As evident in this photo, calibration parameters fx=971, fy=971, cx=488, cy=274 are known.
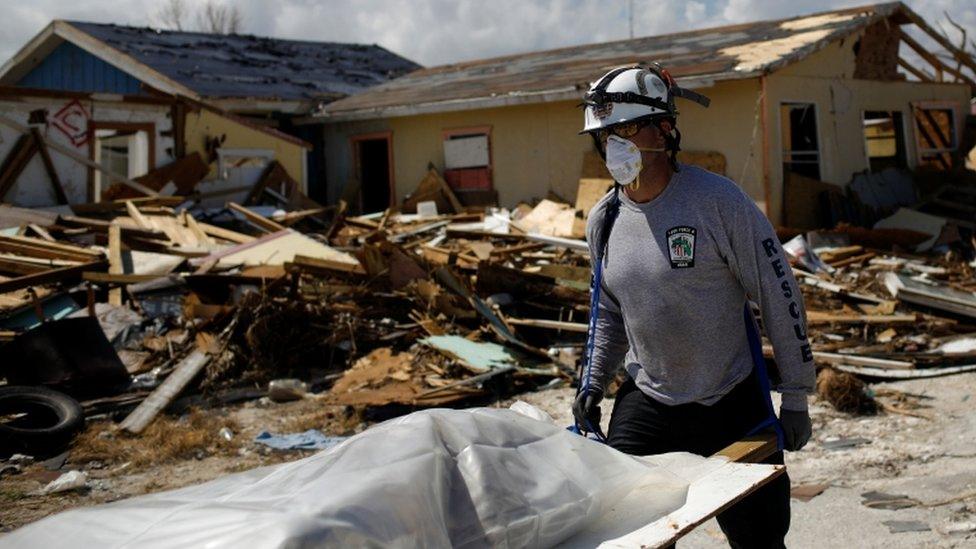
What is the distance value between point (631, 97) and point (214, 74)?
21.3 m

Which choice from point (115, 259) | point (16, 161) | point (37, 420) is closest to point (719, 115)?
point (115, 259)

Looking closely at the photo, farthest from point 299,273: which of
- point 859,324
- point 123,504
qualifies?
point 123,504

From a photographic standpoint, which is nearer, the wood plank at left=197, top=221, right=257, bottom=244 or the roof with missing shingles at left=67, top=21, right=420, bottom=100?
the wood plank at left=197, top=221, right=257, bottom=244

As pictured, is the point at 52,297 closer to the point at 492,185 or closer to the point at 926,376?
the point at 926,376

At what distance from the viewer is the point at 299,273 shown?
10.3m

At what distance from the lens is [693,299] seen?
320 centimetres

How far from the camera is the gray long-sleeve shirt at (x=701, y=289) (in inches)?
122

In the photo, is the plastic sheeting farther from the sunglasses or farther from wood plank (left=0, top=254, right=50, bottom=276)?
wood plank (left=0, top=254, right=50, bottom=276)

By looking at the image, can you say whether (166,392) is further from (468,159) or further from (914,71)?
(914,71)

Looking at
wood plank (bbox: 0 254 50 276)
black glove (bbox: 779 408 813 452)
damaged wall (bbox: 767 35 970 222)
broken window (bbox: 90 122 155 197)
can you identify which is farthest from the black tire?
damaged wall (bbox: 767 35 970 222)

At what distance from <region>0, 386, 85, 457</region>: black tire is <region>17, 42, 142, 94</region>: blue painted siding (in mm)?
16440

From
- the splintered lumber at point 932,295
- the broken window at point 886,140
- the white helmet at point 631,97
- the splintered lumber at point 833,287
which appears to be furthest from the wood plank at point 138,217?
the broken window at point 886,140

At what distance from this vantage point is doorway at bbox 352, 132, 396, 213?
75.9 ft

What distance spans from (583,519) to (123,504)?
1032 mm
